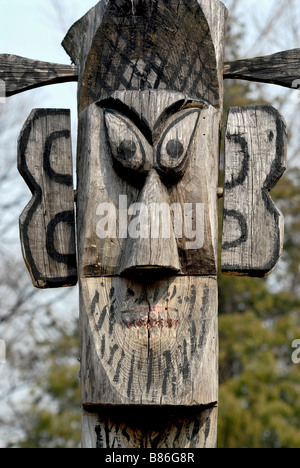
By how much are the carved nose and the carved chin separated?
0.09 m

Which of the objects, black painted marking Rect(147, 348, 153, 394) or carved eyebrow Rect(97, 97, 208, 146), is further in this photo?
carved eyebrow Rect(97, 97, 208, 146)

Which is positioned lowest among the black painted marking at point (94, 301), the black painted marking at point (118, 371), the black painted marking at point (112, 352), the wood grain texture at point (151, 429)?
the wood grain texture at point (151, 429)

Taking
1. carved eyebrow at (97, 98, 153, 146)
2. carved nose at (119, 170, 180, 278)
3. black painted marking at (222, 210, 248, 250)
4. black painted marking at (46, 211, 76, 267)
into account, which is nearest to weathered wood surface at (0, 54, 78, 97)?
carved eyebrow at (97, 98, 153, 146)

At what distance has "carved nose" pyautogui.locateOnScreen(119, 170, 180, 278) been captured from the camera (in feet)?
11.2

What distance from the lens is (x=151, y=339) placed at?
11.2ft

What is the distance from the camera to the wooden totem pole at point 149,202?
3.42m

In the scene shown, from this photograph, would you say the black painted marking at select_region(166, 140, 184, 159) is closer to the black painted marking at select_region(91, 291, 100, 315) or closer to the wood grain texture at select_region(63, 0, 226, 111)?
the wood grain texture at select_region(63, 0, 226, 111)

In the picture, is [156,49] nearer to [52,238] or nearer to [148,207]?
[148,207]

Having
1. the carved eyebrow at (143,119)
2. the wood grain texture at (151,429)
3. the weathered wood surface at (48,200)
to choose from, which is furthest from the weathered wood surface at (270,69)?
the wood grain texture at (151,429)

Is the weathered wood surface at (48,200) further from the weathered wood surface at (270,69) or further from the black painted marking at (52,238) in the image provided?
the weathered wood surface at (270,69)

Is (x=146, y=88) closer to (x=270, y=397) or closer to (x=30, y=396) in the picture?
(x=270, y=397)

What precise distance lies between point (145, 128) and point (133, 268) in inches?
24.4

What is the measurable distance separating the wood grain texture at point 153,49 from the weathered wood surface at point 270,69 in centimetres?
16

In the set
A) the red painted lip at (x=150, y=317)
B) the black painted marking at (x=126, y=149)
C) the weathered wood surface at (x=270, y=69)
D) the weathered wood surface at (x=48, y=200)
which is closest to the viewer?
the red painted lip at (x=150, y=317)
